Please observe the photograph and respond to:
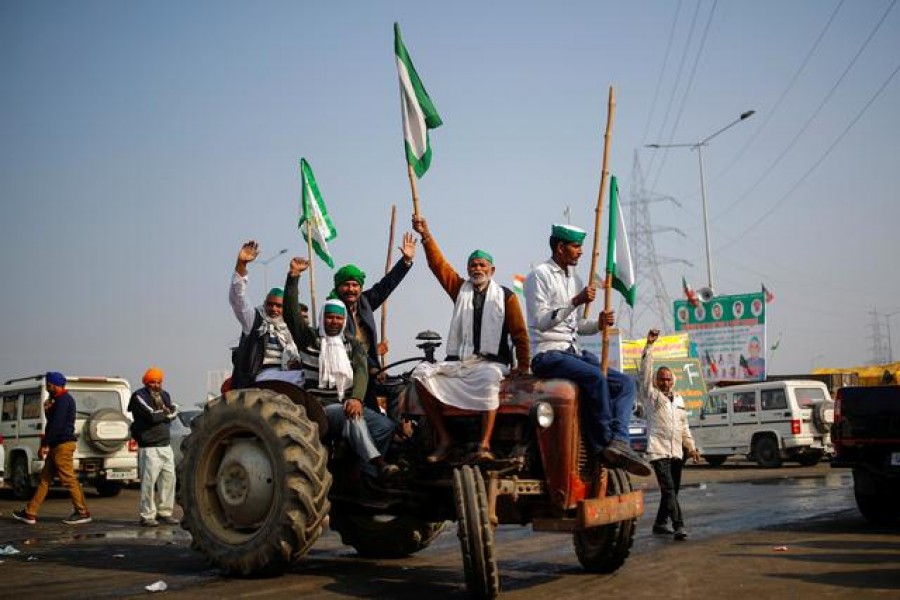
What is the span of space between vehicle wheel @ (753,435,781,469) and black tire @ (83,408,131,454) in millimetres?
15583

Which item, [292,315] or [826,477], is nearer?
[292,315]

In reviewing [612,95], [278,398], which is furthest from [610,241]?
[278,398]

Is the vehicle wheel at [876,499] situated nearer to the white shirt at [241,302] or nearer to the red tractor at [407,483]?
the red tractor at [407,483]

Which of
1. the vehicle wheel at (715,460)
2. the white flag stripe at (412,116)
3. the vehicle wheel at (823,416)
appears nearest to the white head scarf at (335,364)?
the white flag stripe at (412,116)

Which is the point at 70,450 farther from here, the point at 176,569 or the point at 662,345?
the point at 662,345

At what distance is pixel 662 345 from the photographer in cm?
3766

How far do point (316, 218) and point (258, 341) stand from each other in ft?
11.3

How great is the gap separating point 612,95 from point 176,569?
17.9 ft

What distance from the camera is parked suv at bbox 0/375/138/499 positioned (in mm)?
17969

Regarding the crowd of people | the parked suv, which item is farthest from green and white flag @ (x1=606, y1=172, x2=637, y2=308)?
the parked suv

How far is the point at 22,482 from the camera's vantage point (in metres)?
19.2

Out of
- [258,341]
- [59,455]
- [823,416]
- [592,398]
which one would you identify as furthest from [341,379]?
[823,416]

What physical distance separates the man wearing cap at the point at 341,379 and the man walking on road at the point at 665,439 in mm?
3462

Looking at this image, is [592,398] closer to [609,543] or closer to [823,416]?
[609,543]
